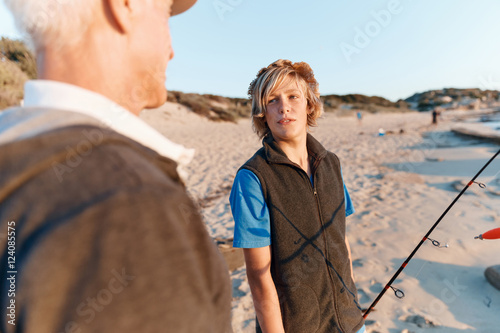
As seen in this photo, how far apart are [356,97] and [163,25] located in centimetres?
6351

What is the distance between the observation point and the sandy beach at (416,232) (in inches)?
114

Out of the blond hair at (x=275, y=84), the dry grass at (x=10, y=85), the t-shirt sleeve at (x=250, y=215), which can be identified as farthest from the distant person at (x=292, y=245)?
the dry grass at (x=10, y=85)

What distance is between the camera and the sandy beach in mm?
2889

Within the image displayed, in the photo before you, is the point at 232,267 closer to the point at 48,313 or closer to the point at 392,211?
the point at 392,211

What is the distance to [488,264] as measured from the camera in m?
3.49

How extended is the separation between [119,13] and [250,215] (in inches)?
42.1

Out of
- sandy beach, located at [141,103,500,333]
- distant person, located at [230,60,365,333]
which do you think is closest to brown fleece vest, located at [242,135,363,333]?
distant person, located at [230,60,365,333]

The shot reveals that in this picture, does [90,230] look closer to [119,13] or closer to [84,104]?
[84,104]

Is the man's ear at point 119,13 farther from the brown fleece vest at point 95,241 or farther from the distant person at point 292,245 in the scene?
the distant person at point 292,245

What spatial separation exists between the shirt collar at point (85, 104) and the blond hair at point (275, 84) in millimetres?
1265

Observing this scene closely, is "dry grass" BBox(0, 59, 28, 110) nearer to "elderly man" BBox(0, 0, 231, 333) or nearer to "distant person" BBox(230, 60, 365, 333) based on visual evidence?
"distant person" BBox(230, 60, 365, 333)

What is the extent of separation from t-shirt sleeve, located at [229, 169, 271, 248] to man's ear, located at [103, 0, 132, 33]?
1.00 m

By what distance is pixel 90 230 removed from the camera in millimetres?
357

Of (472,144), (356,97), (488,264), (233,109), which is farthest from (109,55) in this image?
(356,97)
